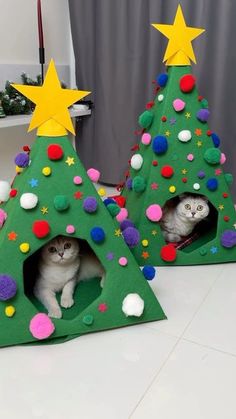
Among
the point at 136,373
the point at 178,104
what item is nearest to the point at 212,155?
the point at 178,104

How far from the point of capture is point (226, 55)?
1671mm

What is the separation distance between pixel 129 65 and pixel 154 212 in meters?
0.96

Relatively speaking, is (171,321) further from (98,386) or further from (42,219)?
(42,219)

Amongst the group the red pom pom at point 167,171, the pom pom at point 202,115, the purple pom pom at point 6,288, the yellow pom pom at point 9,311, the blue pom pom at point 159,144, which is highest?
the pom pom at point 202,115

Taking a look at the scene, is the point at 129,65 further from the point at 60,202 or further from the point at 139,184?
the point at 60,202

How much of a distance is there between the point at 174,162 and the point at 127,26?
3.13ft

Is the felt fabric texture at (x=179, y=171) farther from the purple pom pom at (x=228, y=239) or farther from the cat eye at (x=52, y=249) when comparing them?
the cat eye at (x=52, y=249)

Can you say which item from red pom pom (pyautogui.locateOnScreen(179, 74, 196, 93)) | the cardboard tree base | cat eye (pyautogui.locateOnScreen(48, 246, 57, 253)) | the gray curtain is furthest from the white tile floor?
the gray curtain

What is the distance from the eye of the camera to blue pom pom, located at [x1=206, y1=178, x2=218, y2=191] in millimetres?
1323

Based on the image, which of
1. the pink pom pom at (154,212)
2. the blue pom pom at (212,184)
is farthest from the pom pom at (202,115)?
the pink pom pom at (154,212)

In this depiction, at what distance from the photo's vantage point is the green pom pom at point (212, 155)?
129cm

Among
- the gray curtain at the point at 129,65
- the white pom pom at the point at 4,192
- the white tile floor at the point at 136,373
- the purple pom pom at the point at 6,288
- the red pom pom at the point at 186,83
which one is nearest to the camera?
the white tile floor at the point at 136,373

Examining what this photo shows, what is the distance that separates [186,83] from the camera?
1.27 m

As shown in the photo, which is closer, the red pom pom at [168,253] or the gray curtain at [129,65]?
the red pom pom at [168,253]
